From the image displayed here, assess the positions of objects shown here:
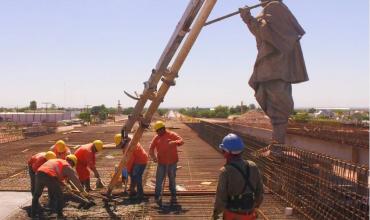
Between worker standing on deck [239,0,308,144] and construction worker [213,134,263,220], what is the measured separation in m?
3.84

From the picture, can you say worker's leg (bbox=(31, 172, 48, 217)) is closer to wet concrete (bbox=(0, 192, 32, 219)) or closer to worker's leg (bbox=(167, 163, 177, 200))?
wet concrete (bbox=(0, 192, 32, 219))

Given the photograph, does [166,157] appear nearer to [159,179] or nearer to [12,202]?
[159,179]

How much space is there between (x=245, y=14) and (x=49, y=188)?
14.5 feet

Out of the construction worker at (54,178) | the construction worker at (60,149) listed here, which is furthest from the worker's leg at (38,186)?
the construction worker at (60,149)

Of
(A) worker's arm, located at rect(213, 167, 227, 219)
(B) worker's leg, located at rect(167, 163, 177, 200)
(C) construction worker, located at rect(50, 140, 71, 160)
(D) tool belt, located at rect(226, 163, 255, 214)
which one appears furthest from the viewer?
(C) construction worker, located at rect(50, 140, 71, 160)

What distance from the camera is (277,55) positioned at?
27.6 feet

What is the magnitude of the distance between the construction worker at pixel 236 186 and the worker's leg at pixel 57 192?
139 inches

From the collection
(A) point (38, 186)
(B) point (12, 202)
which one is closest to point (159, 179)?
(A) point (38, 186)

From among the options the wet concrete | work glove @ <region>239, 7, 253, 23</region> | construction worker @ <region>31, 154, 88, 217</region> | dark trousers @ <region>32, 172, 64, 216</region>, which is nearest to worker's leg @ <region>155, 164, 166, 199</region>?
construction worker @ <region>31, 154, 88, 217</region>

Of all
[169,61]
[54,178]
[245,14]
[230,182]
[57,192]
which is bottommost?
[57,192]

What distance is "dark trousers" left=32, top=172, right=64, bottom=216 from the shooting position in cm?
738

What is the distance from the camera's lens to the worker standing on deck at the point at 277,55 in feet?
27.1

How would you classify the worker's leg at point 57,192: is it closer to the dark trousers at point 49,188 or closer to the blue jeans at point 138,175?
the dark trousers at point 49,188

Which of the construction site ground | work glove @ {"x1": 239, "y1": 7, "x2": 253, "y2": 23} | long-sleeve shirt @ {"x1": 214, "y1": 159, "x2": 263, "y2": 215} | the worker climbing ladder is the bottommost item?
the construction site ground
